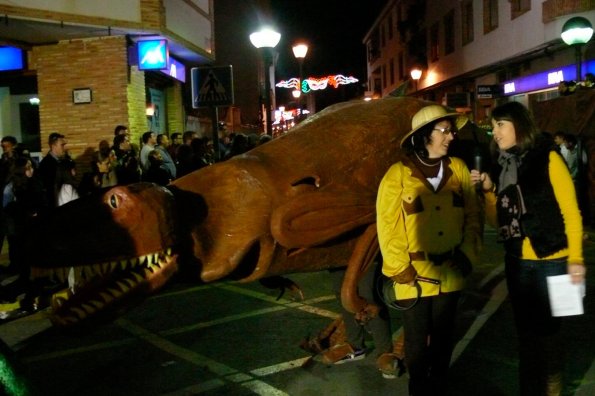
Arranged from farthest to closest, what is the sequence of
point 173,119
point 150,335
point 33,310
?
1. point 173,119
2. point 33,310
3. point 150,335

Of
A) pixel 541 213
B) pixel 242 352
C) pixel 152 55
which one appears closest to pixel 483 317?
pixel 242 352

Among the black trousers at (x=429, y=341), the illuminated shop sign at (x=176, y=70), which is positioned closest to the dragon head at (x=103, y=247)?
the black trousers at (x=429, y=341)

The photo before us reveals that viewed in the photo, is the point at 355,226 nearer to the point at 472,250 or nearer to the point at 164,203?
the point at 472,250

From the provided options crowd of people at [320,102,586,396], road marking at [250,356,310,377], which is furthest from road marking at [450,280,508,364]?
crowd of people at [320,102,586,396]

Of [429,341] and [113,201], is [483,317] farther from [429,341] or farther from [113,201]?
[113,201]

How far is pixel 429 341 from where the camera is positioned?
3.56m

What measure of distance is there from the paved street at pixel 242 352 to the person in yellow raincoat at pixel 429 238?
109 centimetres

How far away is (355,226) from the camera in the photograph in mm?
3539

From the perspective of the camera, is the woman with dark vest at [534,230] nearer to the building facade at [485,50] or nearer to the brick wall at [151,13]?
the building facade at [485,50]

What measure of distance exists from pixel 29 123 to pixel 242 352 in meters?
11.2

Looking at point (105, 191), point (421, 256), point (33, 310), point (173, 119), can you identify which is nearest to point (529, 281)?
point (421, 256)

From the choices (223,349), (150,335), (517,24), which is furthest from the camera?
(517,24)

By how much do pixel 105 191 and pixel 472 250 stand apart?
1.92 m

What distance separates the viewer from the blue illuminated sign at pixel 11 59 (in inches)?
535
